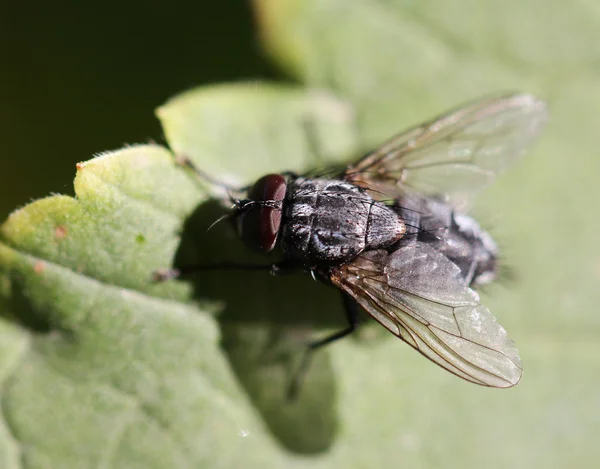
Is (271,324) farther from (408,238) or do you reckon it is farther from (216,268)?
(408,238)

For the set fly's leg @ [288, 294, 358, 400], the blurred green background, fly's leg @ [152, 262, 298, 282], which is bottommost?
fly's leg @ [288, 294, 358, 400]

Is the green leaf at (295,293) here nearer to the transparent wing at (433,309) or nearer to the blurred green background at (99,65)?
the transparent wing at (433,309)

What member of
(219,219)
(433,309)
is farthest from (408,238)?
(219,219)

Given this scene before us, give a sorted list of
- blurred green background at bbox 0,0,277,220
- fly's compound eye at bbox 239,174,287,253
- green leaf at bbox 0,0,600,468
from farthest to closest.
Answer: blurred green background at bbox 0,0,277,220, fly's compound eye at bbox 239,174,287,253, green leaf at bbox 0,0,600,468

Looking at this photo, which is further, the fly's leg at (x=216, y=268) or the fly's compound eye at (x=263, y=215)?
the fly's compound eye at (x=263, y=215)

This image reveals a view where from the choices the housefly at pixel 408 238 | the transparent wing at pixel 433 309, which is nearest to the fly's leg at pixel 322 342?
the housefly at pixel 408 238

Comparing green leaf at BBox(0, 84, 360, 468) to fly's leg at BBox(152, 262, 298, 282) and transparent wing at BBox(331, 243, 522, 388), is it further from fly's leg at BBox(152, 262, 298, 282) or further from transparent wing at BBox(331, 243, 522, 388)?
transparent wing at BBox(331, 243, 522, 388)

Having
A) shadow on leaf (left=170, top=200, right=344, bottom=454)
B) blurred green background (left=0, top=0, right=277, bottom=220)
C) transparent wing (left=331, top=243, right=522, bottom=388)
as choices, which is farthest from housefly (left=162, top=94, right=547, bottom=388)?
blurred green background (left=0, top=0, right=277, bottom=220)
